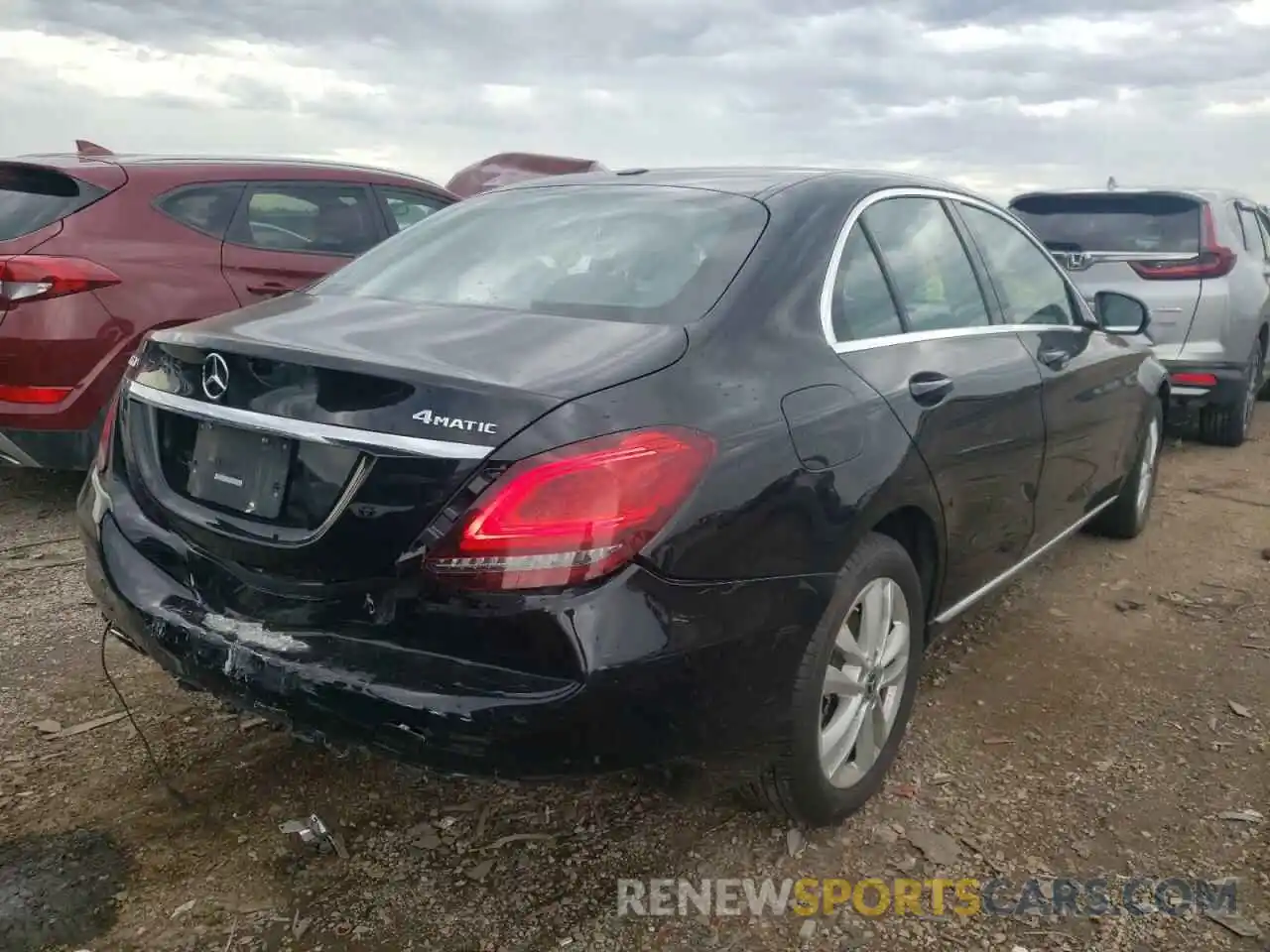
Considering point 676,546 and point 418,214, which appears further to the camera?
point 418,214

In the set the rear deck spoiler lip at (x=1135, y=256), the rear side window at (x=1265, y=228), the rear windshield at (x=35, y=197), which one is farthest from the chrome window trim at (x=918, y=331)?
the rear side window at (x=1265, y=228)

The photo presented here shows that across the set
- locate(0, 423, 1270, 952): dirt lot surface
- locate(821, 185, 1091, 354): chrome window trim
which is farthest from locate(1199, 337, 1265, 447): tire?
locate(0, 423, 1270, 952): dirt lot surface

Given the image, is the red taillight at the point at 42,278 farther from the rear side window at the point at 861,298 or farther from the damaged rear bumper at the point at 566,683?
the rear side window at the point at 861,298

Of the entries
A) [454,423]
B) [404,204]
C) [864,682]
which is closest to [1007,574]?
[864,682]

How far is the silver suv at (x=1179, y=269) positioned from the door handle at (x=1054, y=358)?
9.43ft

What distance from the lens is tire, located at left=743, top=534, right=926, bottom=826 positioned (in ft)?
7.36

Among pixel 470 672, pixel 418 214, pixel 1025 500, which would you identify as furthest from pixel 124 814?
pixel 418 214

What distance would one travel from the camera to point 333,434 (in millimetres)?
1928

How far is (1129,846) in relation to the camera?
2.51 m

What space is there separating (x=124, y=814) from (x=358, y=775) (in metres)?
0.53

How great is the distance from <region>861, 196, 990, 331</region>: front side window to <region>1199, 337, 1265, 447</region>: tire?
166 inches

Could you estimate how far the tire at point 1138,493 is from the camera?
4629 millimetres

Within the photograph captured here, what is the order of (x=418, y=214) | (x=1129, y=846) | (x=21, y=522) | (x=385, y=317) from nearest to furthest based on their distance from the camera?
1. (x=385, y=317)
2. (x=1129, y=846)
3. (x=21, y=522)
4. (x=418, y=214)

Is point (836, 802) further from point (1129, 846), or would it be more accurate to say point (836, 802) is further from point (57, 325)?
point (57, 325)
